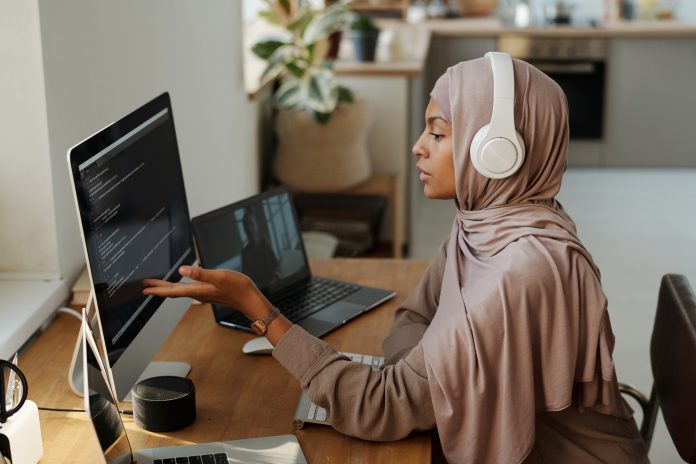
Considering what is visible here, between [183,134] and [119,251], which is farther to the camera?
[183,134]

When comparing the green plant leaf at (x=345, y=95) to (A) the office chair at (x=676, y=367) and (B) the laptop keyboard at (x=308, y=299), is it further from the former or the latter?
(A) the office chair at (x=676, y=367)

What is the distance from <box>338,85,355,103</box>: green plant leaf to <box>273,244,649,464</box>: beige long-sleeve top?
241 centimetres

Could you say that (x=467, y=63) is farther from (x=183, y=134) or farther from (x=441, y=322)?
(x=183, y=134)

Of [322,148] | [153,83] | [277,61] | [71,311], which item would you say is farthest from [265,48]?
[71,311]

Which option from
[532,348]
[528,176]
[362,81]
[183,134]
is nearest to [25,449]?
[532,348]

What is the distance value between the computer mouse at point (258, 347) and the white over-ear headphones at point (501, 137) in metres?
0.52

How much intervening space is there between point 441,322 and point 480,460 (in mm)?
201

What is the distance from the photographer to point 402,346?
1.60 metres

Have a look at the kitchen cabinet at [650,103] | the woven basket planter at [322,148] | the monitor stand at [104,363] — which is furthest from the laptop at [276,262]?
the kitchen cabinet at [650,103]

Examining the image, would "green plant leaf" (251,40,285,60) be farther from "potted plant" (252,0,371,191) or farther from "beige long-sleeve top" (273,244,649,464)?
"beige long-sleeve top" (273,244,649,464)

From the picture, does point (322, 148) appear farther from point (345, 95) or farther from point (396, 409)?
point (396, 409)

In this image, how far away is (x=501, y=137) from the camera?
1357 mm

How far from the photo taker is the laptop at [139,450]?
3.87ft

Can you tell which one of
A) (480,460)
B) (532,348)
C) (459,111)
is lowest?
(480,460)
